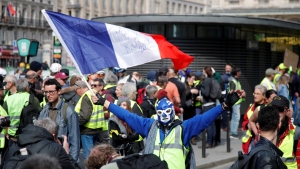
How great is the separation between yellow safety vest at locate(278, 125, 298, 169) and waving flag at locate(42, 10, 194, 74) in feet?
8.61

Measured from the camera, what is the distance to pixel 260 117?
5.78 meters

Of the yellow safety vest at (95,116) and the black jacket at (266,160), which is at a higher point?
the black jacket at (266,160)

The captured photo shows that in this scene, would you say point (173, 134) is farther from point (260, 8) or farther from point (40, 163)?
point (260, 8)

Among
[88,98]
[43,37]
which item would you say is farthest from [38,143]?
[43,37]

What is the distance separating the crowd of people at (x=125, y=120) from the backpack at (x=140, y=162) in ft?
0.94

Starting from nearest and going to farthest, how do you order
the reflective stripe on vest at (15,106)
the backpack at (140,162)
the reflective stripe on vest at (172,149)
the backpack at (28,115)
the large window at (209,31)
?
the backpack at (140,162)
the reflective stripe on vest at (172,149)
the backpack at (28,115)
the reflective stripe on vest at (15,106)
the large window at (209,31)

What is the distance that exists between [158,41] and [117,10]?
84815mm

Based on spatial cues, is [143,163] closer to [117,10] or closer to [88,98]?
[88,98]

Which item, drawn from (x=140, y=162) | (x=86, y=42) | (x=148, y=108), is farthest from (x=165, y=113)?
(x=148, y=108)

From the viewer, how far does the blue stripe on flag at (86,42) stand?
8.75 metres

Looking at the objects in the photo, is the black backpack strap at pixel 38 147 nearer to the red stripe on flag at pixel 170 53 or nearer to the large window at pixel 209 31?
the red stripe on flag at pixel 170 53

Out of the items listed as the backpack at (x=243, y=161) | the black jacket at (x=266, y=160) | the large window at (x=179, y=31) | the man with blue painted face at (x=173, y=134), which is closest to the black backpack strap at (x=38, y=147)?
the man with blue painted face at (x=173, y=134)

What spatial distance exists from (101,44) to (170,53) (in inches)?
50.3

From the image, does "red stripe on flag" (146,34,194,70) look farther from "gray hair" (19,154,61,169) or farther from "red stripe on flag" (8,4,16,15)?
"red stripe on flag" (8,4,16,15)
